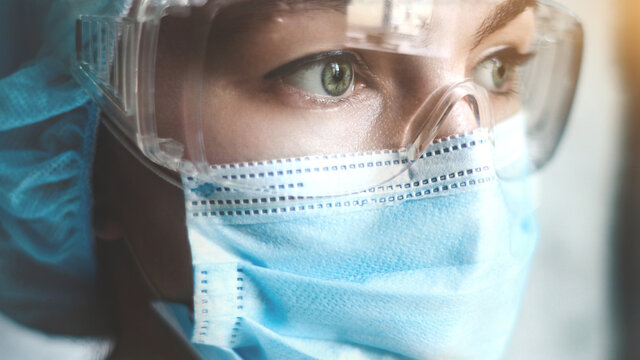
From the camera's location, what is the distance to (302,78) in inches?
24.0

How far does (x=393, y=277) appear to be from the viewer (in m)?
0.66

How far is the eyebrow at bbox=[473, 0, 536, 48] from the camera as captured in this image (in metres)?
0.65

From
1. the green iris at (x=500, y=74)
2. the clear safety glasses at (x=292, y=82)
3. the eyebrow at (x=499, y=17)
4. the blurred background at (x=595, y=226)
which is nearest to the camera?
the clear safety glasses at (x=292, y=82)

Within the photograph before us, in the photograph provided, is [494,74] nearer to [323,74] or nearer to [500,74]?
[500,74]

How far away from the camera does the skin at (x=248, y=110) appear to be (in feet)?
1.84

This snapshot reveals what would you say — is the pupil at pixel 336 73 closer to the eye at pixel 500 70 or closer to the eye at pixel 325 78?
the eye at pixel 325 78

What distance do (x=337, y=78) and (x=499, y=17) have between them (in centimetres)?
21

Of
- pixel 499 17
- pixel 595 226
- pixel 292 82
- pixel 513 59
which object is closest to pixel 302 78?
pixel 292 82

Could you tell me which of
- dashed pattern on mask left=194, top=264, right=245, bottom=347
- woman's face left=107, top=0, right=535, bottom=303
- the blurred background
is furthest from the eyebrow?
the blurred background

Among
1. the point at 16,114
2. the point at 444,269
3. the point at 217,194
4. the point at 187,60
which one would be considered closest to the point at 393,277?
the point at 444,269

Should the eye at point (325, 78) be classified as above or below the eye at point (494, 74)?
below

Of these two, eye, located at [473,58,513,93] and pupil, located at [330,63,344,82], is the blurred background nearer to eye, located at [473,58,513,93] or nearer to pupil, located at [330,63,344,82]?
eye, located at [473,58,513,93]

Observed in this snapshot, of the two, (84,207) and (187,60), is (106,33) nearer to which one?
(187,60)

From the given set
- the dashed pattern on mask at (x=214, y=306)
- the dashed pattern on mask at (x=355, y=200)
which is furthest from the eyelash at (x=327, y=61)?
the dashed pattern on mask at (x=214, y=306)
